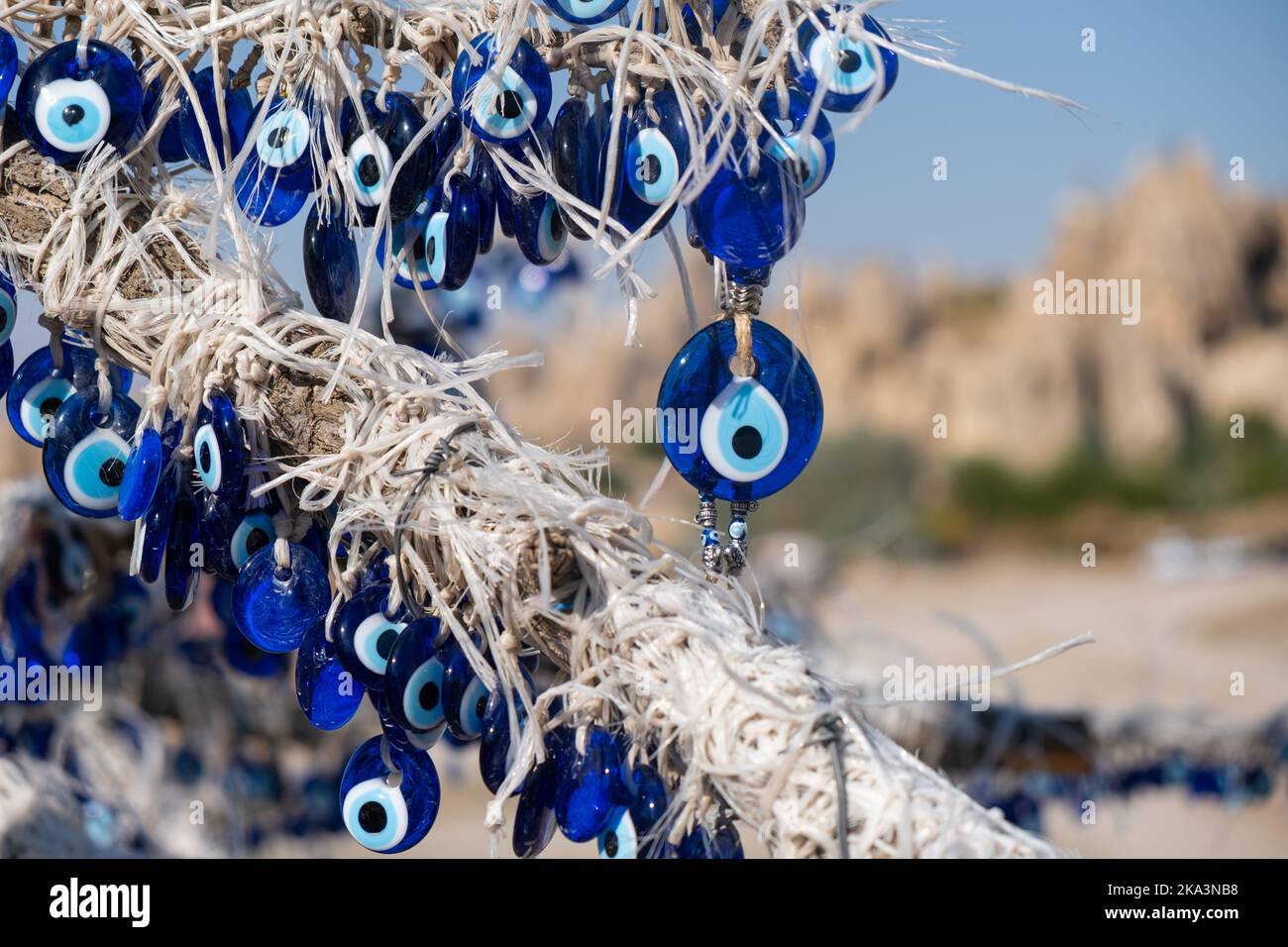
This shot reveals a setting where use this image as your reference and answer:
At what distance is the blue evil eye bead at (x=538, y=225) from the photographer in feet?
3.07

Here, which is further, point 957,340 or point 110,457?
point 957,340

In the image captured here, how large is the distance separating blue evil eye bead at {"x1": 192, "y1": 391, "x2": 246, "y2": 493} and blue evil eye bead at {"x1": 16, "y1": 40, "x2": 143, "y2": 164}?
0.77ft

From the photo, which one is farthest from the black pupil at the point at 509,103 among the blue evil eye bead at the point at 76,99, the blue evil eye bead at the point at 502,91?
the blue evil eye bead at the point at 76,99

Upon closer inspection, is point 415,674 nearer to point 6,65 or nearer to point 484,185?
point 484,185

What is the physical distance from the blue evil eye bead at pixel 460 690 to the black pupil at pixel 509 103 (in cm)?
35

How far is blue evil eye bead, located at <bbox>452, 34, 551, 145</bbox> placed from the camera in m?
0.83

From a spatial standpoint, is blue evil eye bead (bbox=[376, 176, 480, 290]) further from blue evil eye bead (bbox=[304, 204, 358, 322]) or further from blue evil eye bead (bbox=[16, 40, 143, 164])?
blue evil eye bead (bbox=[16, 40, 143, 164])

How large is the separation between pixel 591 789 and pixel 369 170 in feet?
1.54

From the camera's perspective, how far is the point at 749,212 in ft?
2.61

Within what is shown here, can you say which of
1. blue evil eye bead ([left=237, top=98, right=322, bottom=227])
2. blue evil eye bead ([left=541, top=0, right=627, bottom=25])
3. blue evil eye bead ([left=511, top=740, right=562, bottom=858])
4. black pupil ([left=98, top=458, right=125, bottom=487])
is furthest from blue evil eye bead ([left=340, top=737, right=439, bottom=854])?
blue evil eye bead ([left=541, top=0, right=627, bottom=25])

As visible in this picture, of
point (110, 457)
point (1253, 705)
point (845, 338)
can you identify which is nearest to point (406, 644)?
point (110, 457)
